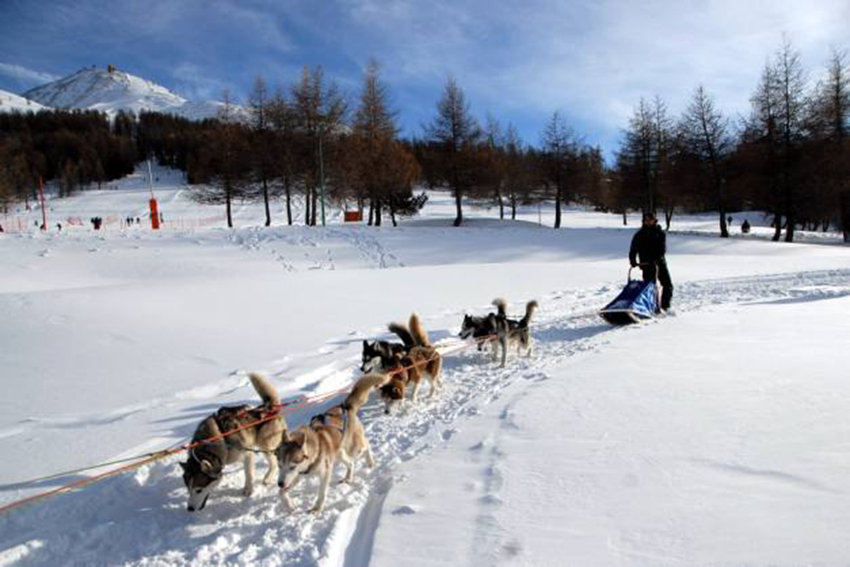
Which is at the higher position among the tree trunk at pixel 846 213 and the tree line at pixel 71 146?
the tree line at pixel 71 146

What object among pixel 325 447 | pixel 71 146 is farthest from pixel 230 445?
pixel 71 146

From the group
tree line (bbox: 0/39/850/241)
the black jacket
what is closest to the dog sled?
the black jacket

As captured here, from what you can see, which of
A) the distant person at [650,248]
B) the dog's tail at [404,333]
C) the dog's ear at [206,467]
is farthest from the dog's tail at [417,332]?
the distant person at [650,248]

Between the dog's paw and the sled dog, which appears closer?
the dog's paw

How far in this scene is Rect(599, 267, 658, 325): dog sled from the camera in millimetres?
9320

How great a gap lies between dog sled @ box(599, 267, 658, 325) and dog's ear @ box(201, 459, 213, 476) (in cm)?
771

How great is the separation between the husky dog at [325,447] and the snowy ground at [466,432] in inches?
8.6

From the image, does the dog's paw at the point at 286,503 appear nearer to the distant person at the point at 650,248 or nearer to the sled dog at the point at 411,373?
the sled dog at the point at 411,373

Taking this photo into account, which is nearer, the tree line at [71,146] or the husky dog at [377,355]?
the husky dog at [377,355]

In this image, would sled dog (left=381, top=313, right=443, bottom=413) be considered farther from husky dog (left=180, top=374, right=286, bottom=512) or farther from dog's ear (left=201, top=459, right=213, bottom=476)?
dog's ear (left=201, top=459, right=213, bottom=476)

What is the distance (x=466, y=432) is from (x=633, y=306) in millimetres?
5976

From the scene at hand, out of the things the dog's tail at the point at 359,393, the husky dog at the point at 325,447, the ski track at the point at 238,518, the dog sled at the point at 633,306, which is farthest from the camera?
the dog sled at the point at 633,306

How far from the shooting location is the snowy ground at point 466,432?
9.84 ft

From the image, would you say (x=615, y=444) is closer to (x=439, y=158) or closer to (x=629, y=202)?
(x=439, y=158)
